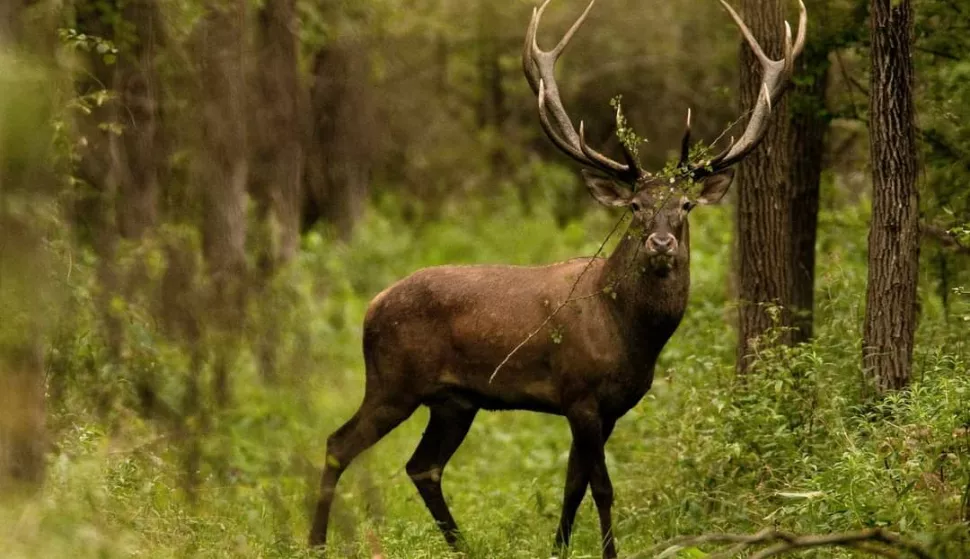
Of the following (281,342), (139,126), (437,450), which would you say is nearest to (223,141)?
(139,126)

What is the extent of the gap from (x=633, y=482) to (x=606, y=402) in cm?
162

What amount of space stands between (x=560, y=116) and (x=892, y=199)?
1.97 m

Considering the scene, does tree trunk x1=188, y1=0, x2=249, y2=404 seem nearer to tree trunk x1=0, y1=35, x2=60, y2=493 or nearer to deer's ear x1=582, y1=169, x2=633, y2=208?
deer's ear x1=582, y1=169, x2=633, y2=208

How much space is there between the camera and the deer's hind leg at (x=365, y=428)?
9578 mm

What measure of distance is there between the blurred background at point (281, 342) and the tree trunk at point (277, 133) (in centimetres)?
4

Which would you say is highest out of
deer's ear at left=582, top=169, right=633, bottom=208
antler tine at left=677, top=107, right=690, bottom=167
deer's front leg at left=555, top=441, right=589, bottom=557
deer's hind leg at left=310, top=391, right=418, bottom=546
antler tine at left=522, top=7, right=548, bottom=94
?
antler tine at left=522, top=7, right=548, bottom=94

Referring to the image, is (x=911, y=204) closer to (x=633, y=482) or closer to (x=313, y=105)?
(x=633, y=482)

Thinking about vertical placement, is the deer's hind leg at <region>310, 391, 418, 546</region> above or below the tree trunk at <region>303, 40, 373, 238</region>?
below

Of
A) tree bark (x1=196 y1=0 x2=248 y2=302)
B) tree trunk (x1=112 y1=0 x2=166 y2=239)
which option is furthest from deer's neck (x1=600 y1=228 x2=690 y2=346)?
tree trunk (x1=112 y1=0 x2=166 y2=239)

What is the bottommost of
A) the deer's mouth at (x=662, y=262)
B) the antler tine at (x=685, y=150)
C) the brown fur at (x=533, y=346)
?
the brown fur at (x=533, y=346)

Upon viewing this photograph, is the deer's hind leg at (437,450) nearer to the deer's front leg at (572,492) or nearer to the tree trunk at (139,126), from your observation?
the deer's front leg at (572,492)

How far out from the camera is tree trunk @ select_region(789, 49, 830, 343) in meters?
10.5

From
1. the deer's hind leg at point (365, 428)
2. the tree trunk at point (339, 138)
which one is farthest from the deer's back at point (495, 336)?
the tree trunk at point (339, 138)

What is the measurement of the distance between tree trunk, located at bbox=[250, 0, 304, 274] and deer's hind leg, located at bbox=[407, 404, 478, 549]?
21.3 feet
